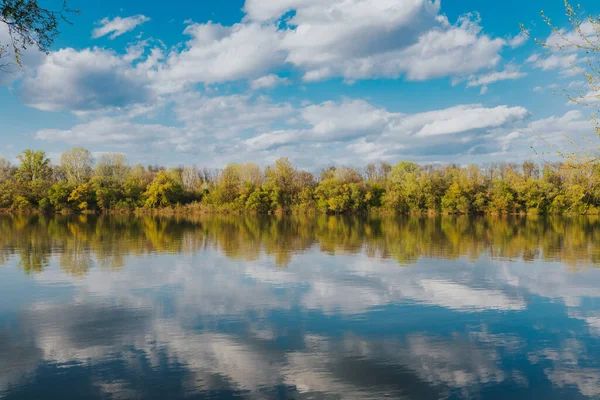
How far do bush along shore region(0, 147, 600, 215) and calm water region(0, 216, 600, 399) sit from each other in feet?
198

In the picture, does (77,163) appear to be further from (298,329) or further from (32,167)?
(298,329)

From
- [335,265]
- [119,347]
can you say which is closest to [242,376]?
[119,347]

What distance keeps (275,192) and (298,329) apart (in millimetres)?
71297

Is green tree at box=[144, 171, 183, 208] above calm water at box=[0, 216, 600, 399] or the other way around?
above

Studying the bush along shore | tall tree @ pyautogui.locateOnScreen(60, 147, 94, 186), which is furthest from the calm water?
tall tree @ pyautogui.locateOnScreen(60, 147, 94, 186)

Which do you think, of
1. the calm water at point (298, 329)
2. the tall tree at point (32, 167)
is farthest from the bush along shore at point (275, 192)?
the calm water at point (298, 329)

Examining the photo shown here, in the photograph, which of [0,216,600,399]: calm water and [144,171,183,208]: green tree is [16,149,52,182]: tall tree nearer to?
[144,171,183,208]: green tree

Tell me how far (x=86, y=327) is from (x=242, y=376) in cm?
506

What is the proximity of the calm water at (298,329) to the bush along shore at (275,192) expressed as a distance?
60.4m

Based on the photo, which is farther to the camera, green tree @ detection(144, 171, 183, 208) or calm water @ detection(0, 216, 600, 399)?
green tree @ detection(144, 171, 183, 208)

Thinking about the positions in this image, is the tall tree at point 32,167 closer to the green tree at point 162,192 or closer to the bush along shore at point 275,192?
the bush along shore at point 275,192

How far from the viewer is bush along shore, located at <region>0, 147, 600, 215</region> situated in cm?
7744

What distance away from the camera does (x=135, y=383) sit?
793 centimetres

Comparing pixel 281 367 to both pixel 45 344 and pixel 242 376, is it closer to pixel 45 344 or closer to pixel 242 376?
pixel 242 376
